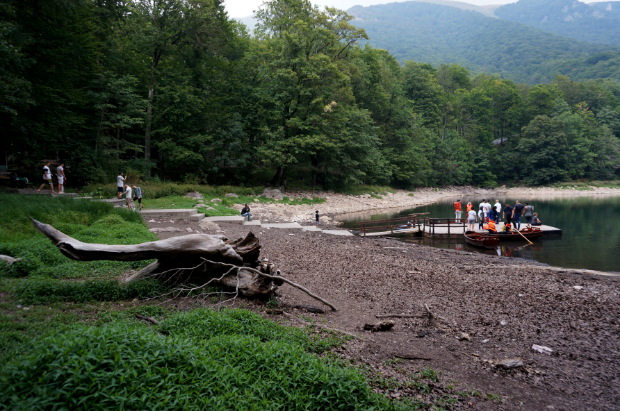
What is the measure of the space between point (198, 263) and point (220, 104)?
2950cm

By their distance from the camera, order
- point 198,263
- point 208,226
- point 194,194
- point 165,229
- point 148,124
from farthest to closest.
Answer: point 148,124 → point 194,194 → point 208,226 → point 165,229 → point 198,263

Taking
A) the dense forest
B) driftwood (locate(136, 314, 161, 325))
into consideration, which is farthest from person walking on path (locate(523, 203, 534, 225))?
driftwood (locate(136, 314, 161, 325))

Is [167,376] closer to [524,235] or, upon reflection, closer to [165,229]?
[165,229]

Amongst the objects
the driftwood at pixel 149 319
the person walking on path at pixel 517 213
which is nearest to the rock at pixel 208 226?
the driftwood at pixel 149 319

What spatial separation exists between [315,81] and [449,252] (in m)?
24.0

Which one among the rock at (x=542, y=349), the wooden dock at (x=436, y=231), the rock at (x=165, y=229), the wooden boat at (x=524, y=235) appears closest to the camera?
the rock at (x=542, y=349)

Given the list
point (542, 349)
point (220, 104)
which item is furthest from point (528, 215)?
point (220, 104)

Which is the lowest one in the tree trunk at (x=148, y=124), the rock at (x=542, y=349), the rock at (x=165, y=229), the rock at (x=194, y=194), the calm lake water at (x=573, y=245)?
the calm lake water at (x=573, y=245)

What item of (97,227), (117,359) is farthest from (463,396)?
(97,227)

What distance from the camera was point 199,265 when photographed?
6.99 metres

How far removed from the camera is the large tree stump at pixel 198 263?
6723 mm

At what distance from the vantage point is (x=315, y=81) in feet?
112

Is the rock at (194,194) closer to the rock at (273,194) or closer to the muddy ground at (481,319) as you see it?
the rock at (273,194)

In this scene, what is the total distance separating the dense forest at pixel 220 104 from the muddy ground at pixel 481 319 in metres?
13.4
